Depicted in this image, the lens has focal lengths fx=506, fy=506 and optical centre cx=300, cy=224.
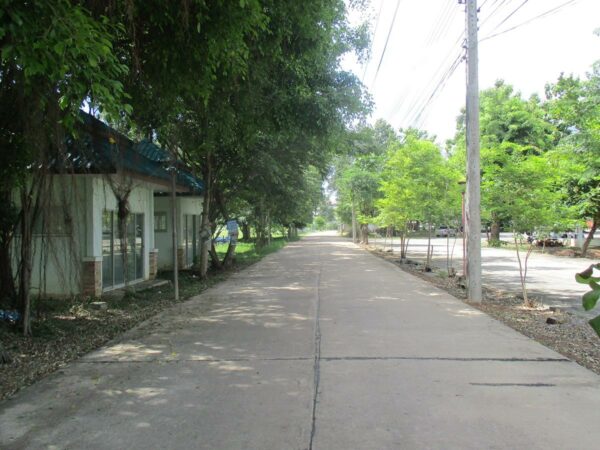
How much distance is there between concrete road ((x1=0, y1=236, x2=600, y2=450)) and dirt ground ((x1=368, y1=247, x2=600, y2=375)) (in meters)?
0.37

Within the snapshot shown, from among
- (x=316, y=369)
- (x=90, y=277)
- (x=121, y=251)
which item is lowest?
(x=316, y=369)

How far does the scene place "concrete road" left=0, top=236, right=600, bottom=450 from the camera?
3.93 metres

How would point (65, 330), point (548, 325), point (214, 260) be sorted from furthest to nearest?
point (214, 260) → point (548, 325) → point (65, 330)

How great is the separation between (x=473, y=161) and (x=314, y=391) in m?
7.21

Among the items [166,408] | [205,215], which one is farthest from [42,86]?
[205,215]

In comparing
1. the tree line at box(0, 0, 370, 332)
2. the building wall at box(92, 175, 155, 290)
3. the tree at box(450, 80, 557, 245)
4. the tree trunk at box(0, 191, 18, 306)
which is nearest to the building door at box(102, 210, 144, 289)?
the building wall at box(92, 175, 155, 290)

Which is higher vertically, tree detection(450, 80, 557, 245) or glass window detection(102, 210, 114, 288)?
tree detection(450, 80, 557, 245)

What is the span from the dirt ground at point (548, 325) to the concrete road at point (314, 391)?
0.37 meters

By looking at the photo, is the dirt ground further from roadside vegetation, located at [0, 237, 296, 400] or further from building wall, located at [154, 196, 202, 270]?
building wall, located at [154, 196, 202, 270]

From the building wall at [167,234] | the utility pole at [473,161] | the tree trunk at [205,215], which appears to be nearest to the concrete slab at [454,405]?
the utility pole at [473,161]

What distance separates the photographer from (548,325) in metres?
8.57

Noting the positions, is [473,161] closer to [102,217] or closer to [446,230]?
[102,217]

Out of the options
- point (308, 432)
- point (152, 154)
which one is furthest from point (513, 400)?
point (152, 154)

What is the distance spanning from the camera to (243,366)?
5.86 meters
